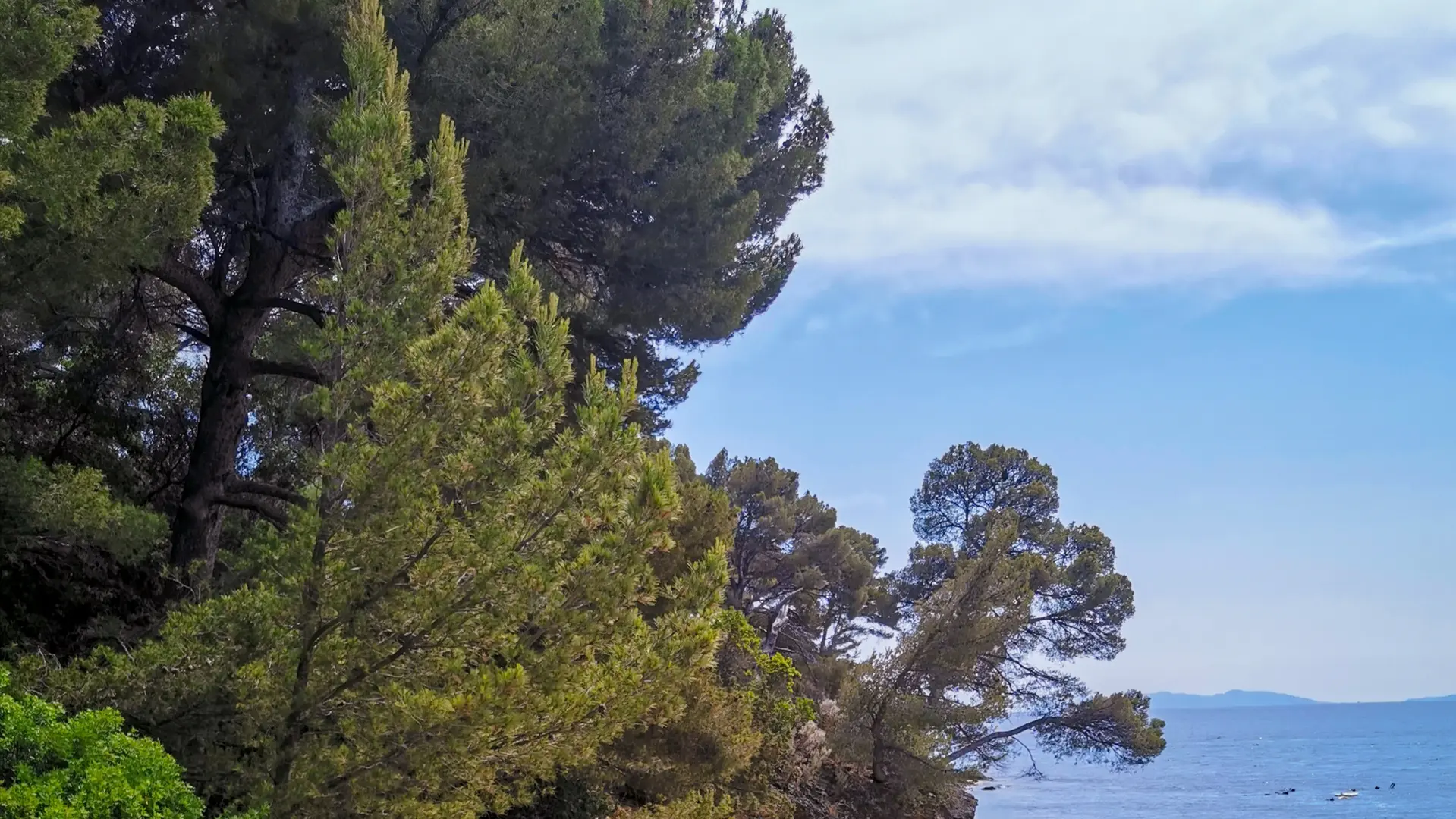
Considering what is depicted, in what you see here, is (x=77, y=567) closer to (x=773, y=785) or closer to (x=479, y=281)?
(x=479, y=281)

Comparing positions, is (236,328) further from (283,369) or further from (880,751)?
(880,751)

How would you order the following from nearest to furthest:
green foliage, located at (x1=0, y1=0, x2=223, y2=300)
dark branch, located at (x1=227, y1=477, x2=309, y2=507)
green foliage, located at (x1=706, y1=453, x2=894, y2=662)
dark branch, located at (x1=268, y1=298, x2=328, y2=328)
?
green foliage, located at (x1=0, y1=0, x2=223, y2=300) → dark branch, located at (x1=268, y1=298, x2=328, y2=328) → dark branch, located at (x1=227, y1=477, x2=309, y2=507) → green foliage, located at (x1=706, y1=453, x2=894, y2=662)

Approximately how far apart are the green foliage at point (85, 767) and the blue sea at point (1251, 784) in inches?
695

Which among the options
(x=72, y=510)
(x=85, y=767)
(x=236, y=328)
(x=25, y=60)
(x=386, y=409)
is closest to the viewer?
(x=85, y=767)

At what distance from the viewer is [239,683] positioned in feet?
19.2

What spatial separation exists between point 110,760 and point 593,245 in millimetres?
6595

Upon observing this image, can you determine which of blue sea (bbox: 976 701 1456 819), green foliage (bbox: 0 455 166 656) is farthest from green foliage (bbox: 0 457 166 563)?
blue sea (bbox: 976 701 1456 819)

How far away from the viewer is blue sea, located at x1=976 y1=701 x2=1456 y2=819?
46656 mm

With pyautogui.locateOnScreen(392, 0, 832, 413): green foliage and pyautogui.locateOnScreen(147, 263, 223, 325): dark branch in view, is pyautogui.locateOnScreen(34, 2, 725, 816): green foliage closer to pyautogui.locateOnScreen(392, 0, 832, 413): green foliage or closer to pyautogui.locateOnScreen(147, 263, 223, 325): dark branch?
pyautogui.locateOnScreen(392, 0, 832, 413): green foliage

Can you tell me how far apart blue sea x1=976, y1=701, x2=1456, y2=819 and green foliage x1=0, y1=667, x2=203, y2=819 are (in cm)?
1765

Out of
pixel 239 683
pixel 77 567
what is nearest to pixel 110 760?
pixel 239 683

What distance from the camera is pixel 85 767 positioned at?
15.0 ft

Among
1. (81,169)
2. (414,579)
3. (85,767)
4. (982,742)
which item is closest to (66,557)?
(81,169)

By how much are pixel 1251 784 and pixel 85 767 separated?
7316 centimetres
